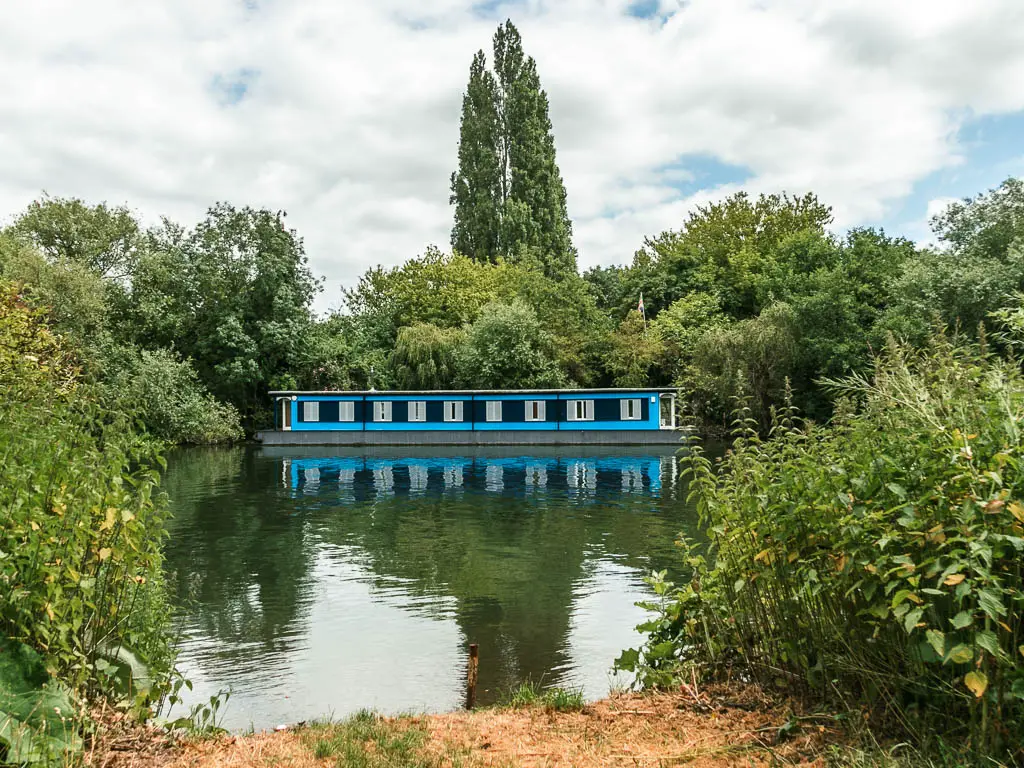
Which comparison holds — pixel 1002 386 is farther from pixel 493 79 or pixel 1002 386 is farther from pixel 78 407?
pixel 493 79

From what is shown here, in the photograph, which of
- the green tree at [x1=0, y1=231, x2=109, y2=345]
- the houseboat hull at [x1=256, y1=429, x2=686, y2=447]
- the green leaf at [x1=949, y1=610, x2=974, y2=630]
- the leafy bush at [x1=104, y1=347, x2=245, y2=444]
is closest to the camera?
the green leaf at [x1=949, y1=610, x2=974, y2=630]

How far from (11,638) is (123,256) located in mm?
47047

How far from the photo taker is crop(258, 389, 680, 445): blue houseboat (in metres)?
34.1

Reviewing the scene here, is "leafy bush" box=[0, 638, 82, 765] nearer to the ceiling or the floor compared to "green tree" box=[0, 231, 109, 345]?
nearer to the floor

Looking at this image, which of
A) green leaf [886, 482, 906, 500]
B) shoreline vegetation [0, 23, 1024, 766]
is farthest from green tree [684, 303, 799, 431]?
green leaf [886, 482, 906, 500]

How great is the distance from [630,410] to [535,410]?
13.2 feet

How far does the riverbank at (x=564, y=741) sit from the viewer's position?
12.3 ft

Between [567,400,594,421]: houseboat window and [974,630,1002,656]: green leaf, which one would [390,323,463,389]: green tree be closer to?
[567,400,594,421]: houseboat window

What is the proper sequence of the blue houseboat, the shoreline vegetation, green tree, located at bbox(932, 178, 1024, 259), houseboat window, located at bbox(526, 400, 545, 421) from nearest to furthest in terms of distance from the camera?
the shoreline vegetation → green tree, located at bbox(932, 178, 1024, 259) → the blue houseboat → houseboat window, located at bbox(526, 400, 545, 421)

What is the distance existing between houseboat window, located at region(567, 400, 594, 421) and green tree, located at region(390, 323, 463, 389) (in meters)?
6.95

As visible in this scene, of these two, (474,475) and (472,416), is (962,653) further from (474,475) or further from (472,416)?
(472,416)

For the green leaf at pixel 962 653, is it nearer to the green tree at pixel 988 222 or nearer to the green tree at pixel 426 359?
the green tree at pixel 988 222

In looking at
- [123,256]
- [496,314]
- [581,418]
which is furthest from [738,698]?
[123,256]

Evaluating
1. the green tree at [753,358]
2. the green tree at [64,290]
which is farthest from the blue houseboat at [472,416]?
the green tree at [64,290]
